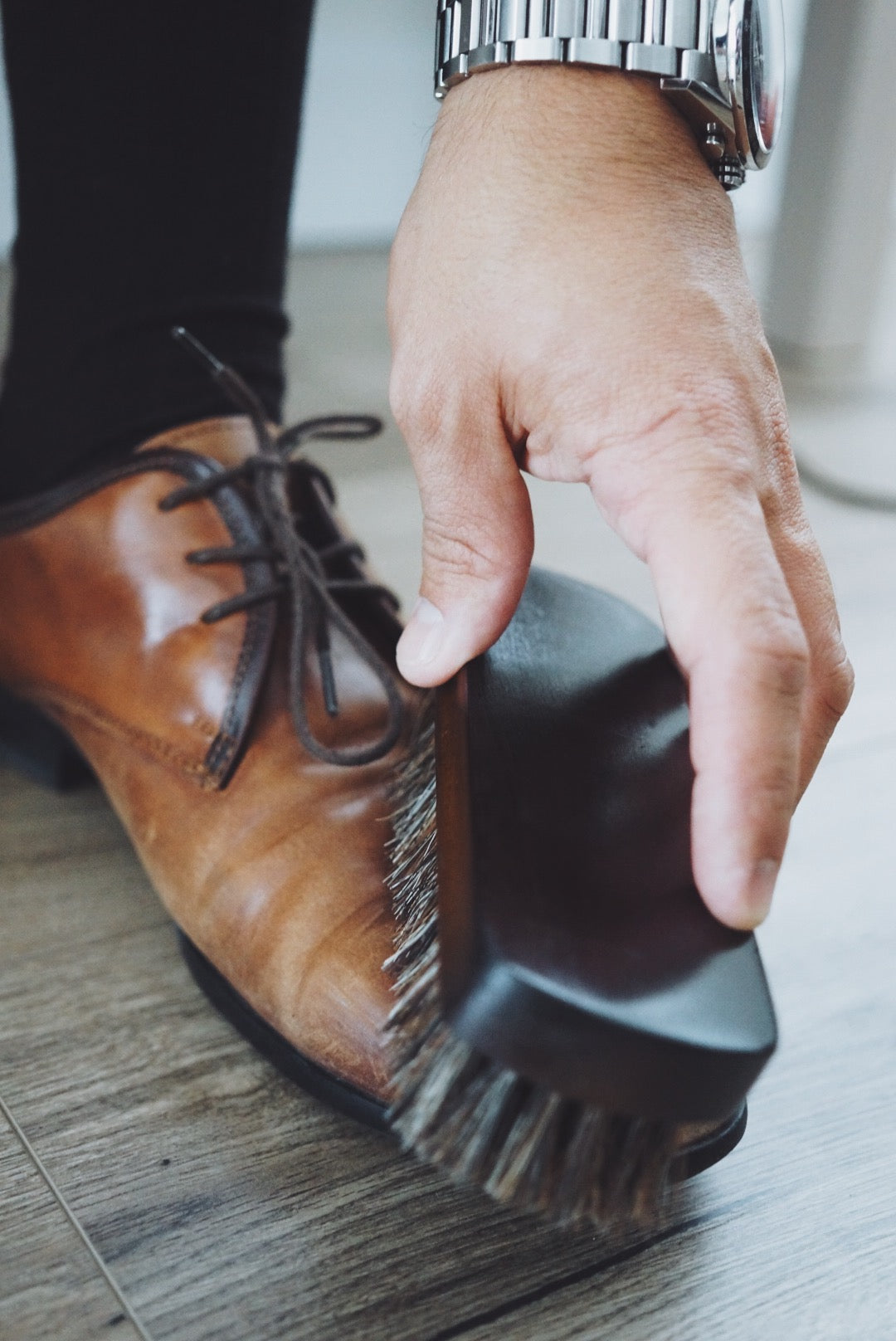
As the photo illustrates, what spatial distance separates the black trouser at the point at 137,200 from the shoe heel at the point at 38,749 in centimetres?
14

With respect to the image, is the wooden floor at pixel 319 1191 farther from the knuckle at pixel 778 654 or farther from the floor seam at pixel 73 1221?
the knuckle at pixel 778 654

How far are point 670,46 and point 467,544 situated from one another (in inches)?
8.2

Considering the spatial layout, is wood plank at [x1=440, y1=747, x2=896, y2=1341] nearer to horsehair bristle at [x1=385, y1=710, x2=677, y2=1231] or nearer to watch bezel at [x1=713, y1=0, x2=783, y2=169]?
horsehair bristle at [x1=385, y1=710, x2=677, y2=1231]

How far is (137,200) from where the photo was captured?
0.70 m

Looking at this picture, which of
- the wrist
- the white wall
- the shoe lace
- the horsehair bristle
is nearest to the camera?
the horsehair bristle

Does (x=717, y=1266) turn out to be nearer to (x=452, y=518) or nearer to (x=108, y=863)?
(x=452, y=518)

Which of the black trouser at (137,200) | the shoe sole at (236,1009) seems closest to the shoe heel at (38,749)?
the shoe sole at (236,1009)

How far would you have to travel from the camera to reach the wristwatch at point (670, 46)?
0.48 metres

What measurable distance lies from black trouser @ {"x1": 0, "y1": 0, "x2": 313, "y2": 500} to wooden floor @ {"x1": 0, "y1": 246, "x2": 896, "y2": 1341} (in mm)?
262

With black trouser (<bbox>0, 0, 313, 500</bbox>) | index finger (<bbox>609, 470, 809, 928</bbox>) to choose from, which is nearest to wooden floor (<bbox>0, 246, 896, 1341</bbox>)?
index finger (<bbox>609, 470, 809, 928</bbox>)

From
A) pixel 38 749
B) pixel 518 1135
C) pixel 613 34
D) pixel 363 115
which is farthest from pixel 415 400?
pixel 363 115

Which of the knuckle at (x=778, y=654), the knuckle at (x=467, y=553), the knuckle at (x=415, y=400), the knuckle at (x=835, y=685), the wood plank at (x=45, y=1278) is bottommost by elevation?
the wood plank at (x=45, y=1278)

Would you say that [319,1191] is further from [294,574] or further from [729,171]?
[729,171]

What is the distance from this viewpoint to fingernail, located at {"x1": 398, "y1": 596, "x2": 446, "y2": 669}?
0.49 metres
